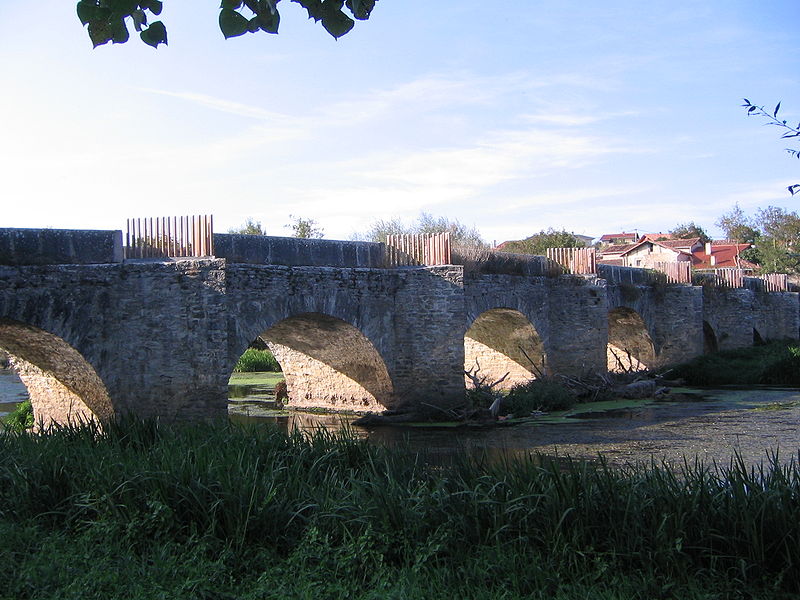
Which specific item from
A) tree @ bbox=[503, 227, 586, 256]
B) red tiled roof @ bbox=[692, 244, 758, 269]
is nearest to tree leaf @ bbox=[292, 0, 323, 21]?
tree @ bbox=[503, 227, 586, 256]

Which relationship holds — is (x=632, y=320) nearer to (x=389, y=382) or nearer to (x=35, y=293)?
(x=389, y=382)

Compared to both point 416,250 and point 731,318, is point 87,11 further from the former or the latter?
point 731,318

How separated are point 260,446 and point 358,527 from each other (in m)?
2.17

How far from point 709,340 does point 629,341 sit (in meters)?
5.07

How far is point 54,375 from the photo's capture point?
41.3 ft

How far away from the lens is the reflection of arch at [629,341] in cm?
2477

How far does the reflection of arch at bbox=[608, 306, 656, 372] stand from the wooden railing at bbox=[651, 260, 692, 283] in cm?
208

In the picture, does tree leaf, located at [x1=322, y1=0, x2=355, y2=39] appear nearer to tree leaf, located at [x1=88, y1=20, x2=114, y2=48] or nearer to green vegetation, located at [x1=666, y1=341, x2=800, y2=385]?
tree leaf, located at [x1=88, y1=20, x2=114, y2=48]

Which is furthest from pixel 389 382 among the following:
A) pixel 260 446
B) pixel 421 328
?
pixel 260 446

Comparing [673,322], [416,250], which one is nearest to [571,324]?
[416,250]

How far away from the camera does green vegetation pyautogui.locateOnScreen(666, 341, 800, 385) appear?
22719 mm

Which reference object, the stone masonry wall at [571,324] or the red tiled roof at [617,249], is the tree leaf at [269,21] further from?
the red tiled roof at [617,249]

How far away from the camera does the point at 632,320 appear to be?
2492 cm

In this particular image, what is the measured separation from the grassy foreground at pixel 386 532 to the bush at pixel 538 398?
30.6 feet
